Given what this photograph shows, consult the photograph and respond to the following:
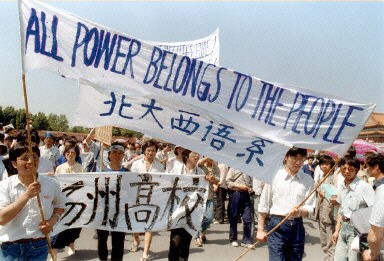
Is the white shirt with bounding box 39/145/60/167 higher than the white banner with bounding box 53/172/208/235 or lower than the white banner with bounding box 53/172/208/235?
higher

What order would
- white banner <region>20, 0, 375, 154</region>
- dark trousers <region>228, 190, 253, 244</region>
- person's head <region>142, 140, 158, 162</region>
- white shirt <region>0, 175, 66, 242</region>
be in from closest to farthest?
1. white shirt <region>0, 175, 66, 242</region>
2. white banner <region>20, 0, 375, 154</region>
3. person's head <region>142, 140, 158, 162</region>
4. dark trousers <region>228, 190, 253, 244</region>

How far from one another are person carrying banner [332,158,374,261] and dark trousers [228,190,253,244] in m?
2.41

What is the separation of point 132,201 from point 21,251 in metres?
1.68

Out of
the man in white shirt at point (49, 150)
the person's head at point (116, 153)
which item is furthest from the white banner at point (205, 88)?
the man in white shirt at point (49, 150)

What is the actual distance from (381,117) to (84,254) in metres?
56.1

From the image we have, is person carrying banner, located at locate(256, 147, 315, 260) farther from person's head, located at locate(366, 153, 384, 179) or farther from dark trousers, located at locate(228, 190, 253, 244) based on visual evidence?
dark trousers, located at locate(228, 190, 253, 244)

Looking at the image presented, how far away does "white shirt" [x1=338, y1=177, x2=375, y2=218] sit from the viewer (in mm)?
4617

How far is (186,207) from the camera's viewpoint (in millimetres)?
5047

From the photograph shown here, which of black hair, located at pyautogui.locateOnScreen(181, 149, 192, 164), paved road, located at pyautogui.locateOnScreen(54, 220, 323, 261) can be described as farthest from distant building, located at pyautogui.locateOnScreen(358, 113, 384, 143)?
black hair, located at pyautogui.locateOnScreen(181, 149, 192, 164)

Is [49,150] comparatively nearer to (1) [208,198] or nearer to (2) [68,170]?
(2) [68,170]

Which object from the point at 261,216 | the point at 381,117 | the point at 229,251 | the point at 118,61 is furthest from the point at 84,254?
the point at 381,117

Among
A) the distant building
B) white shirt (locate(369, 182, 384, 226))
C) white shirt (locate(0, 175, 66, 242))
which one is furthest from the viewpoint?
the distant building

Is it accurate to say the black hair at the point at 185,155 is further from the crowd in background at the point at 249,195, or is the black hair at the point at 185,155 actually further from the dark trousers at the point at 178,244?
the dark trousers at the point at 178,244

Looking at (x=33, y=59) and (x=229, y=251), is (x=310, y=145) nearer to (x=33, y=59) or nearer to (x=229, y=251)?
(x=33, y=59)
